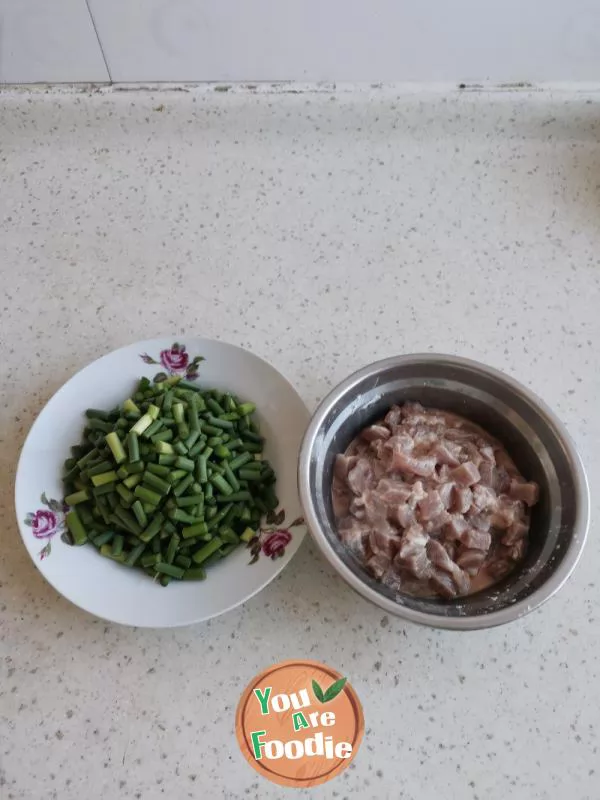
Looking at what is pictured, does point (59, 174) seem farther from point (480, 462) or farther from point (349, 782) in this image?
point (349, 782)

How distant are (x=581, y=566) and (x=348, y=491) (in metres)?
0.42

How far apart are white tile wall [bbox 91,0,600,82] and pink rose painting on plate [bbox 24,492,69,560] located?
1.01m

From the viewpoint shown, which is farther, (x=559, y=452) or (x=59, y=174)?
(x=59, y=174)

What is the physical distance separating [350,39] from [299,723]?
134cm

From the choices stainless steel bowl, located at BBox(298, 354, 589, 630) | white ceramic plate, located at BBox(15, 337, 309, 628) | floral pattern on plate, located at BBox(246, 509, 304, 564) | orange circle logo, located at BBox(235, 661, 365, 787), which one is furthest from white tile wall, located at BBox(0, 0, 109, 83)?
orange circle logo, located at BBox(235, 661, 365, 787)

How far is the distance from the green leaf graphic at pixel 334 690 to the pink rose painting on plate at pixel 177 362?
56 centimetres

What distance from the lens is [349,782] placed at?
0.92m

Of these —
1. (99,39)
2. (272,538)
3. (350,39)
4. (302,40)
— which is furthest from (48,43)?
(272,538)

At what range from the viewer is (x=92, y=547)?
1023mm

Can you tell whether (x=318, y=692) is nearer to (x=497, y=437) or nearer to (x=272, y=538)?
(x=272, y=538)

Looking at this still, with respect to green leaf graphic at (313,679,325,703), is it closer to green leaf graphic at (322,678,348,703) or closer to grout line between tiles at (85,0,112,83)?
green leaf graphic at (322,678,348,703)

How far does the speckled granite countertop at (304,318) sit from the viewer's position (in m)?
0.95

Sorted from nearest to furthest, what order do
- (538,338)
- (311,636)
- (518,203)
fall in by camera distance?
(311,636), (538,338), (518,203)

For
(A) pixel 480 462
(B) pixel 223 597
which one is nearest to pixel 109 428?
(B) pixel 223 597
